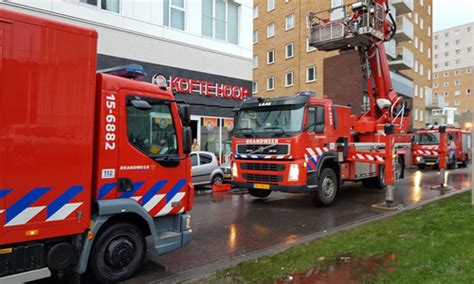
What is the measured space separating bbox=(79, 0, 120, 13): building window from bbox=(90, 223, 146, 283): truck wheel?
11.4 m

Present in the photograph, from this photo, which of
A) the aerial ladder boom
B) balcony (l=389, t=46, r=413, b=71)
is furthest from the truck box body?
balcony (l=389, t=46, r=413, b=71)

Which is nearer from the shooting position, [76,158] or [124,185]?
[76,158]

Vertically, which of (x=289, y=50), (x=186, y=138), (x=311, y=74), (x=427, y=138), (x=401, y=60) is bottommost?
(x=186, y=138)

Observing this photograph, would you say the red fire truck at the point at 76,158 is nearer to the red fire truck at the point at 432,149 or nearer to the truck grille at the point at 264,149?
the truck grille at the point at 264,149

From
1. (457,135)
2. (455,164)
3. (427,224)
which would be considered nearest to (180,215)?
(427,224)

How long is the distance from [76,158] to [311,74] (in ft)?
100

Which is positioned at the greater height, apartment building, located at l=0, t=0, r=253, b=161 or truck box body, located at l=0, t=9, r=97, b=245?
apartment building, located at l=0, t=0, r=253, b=161

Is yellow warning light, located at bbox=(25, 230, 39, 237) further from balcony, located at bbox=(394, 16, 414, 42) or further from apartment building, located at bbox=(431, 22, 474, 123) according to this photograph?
apartment building, located at bbox=(431, 22, 474, 123)

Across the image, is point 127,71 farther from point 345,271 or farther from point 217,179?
point 217,179

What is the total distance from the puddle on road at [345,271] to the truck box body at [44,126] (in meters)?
2.58

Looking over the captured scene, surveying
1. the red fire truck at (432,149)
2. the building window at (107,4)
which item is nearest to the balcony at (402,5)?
the red fire truck at (432,149)

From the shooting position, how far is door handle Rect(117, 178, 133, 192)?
4629 millimetres

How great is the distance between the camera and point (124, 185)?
4.68 m

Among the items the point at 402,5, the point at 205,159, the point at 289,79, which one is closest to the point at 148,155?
the point at 205,159
